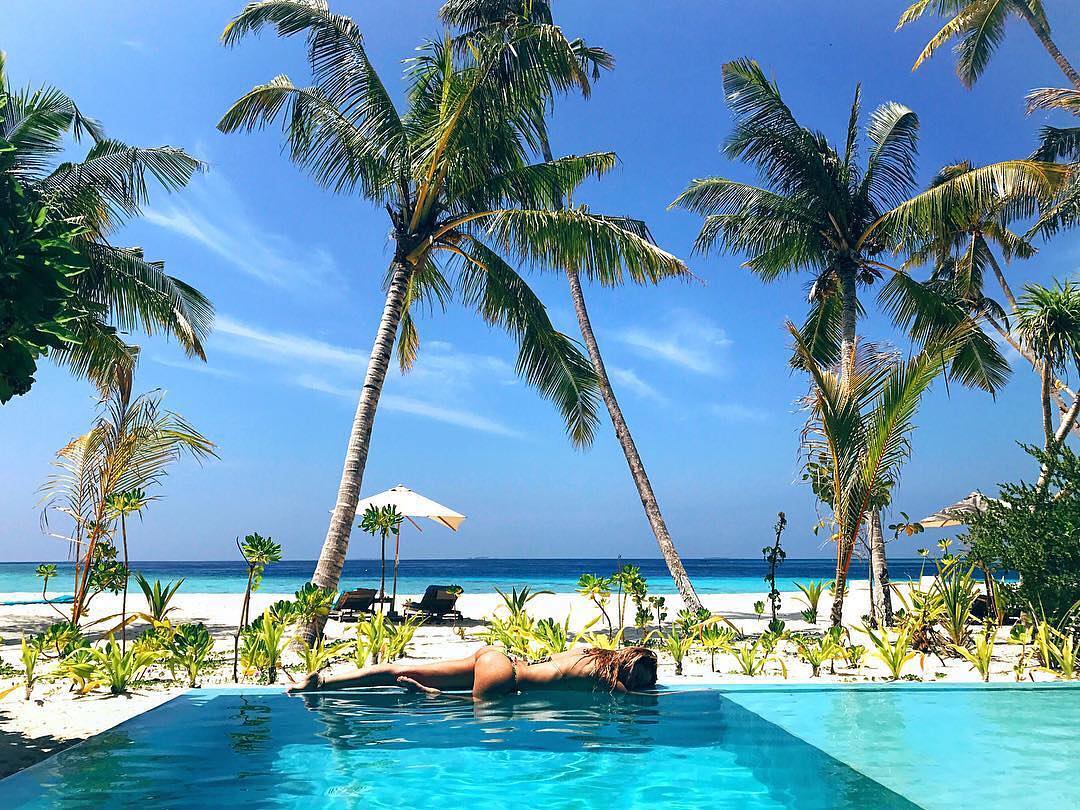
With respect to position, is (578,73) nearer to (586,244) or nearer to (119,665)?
(586,244)

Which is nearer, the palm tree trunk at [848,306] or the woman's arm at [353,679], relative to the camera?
the woman's arm at [353,679]

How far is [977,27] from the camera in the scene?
1730 centimetres

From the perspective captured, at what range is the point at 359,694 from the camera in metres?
6.82

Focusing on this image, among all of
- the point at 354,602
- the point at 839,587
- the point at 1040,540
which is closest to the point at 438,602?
the point at 354,602

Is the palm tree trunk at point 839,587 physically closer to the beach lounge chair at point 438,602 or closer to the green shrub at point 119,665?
the beach lounge chair at point 438,602

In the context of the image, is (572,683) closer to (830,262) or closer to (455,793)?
(455,793)

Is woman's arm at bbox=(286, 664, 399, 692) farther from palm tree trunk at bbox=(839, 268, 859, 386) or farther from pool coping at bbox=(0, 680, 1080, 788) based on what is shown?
palm tree trunk at bbox=(839, 268, 859, 386)

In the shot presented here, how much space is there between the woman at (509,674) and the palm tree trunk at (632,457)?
5649 mm

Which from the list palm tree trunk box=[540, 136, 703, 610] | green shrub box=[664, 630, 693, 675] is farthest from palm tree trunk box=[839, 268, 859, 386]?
green shrub box=[664, 630, 693, 675]

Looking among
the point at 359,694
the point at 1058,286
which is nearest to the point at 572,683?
the point at 359,694

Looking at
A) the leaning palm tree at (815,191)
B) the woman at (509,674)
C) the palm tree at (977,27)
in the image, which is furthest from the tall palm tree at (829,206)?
the woman at (509,674)

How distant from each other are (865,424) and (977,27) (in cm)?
1412

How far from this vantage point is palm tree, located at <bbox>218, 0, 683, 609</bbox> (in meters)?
10.0

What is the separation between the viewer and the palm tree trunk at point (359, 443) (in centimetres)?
891
